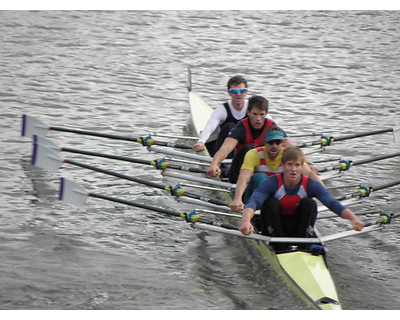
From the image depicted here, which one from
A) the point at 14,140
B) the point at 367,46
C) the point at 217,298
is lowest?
the point at 217,298

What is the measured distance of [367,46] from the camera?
71.9 ft

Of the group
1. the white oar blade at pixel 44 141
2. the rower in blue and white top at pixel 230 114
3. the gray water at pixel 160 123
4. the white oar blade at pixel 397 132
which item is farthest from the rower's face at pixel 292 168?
the white oar blade at pixel 397 132

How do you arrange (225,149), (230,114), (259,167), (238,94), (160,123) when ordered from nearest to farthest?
(259,167) → (225,149) → (238,94) → (230,114) → (160,123)

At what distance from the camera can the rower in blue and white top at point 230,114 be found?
1038cm

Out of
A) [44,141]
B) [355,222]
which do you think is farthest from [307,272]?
[44,141]

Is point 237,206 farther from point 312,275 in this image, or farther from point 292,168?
point 312,275

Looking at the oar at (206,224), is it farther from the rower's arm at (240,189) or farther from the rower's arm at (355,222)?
the rower's arm at (355,222)

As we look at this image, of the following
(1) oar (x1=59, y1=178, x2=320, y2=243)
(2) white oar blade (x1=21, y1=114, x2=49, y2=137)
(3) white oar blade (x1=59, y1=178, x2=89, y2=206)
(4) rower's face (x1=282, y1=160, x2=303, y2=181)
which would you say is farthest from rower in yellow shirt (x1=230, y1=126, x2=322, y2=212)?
(2) white oar blade (x1=21, y1=114, x2=49, y2=137)

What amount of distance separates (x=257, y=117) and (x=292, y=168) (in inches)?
66.6

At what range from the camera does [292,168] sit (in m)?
7.75

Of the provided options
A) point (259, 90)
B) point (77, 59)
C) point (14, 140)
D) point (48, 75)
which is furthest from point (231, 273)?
point (77, 59)

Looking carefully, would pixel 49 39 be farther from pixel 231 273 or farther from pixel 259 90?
pixel 231 273

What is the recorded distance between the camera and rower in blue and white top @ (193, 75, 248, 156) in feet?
34.1

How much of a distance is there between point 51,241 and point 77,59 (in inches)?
457
